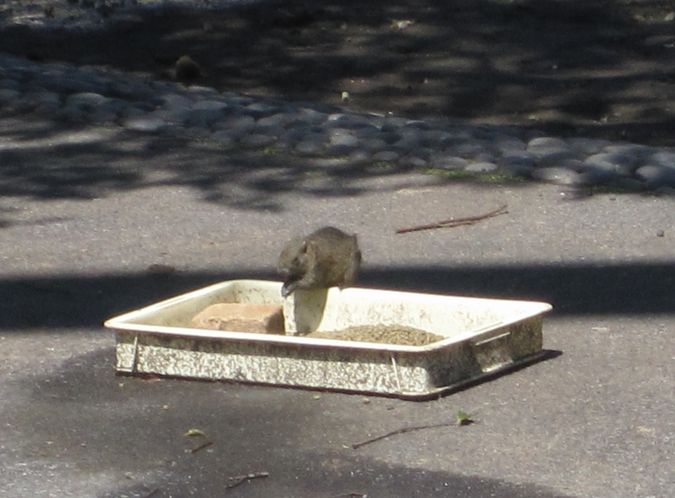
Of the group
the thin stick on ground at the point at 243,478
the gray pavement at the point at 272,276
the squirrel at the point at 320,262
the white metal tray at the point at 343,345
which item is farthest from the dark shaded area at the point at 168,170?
the thin stick on ground at the point at 243,478

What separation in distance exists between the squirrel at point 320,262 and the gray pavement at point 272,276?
1.72 feet

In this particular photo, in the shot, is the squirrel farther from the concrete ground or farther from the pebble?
the pebble

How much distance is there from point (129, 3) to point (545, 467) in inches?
336

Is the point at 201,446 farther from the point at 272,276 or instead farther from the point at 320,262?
the point at 272,276

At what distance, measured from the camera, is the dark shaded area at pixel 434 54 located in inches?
372

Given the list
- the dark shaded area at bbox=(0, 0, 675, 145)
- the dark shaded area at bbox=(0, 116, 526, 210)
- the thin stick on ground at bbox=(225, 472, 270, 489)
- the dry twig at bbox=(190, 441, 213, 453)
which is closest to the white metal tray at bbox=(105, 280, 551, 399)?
the dry twig at bbox=(190, 441, 213, 453)

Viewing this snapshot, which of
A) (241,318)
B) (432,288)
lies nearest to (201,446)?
(241,318)

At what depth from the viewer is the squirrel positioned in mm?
5453

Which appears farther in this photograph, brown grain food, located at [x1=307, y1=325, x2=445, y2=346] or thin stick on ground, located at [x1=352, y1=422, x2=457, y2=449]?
brown grain food, located at [x1=307, y1=325, x2=445, y2=346]

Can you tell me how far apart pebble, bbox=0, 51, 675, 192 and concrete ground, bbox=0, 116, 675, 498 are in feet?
0.60

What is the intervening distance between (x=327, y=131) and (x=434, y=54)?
6.83 ft

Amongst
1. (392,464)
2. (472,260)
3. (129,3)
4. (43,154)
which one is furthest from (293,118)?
(392,464)

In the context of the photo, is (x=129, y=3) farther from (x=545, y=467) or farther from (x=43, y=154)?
(x=545, y=467)

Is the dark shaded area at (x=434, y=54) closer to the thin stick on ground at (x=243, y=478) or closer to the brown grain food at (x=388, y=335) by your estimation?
the brown grain food at (x=388, y=335)
